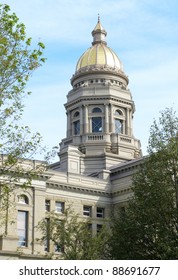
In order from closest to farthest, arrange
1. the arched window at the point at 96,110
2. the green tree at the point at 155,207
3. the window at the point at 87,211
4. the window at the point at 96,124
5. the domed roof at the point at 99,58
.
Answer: the green tree at the point at 155,207 → the window at the point at 87,211 → the window at the point at 96,124 → the arched window at the point at 96,110 → the domed roof at the point at 99,58

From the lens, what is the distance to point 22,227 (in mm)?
67500

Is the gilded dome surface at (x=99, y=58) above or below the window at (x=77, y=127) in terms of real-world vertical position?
above

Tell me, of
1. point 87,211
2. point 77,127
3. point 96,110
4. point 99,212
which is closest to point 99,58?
point 96,110

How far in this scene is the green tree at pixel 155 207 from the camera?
45594 mm

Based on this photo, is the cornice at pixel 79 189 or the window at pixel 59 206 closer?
the cornice at pixel 79 189

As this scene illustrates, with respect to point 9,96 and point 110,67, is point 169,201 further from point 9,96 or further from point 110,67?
point 110,67

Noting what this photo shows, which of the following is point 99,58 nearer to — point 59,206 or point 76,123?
point 76,123

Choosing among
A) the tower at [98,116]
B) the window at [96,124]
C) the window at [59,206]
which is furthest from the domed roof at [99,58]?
the window at [59,206]

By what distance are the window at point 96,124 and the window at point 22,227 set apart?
28479 mm

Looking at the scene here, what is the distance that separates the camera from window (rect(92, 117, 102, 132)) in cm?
9375

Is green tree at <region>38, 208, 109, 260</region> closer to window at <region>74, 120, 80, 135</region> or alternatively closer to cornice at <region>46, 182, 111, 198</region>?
cornice at <region>46, 182, 111, 198</region>

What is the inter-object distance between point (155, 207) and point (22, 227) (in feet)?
81.3

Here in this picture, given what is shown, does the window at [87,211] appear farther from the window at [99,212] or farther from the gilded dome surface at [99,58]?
the gilded dome surface at [99,58]
